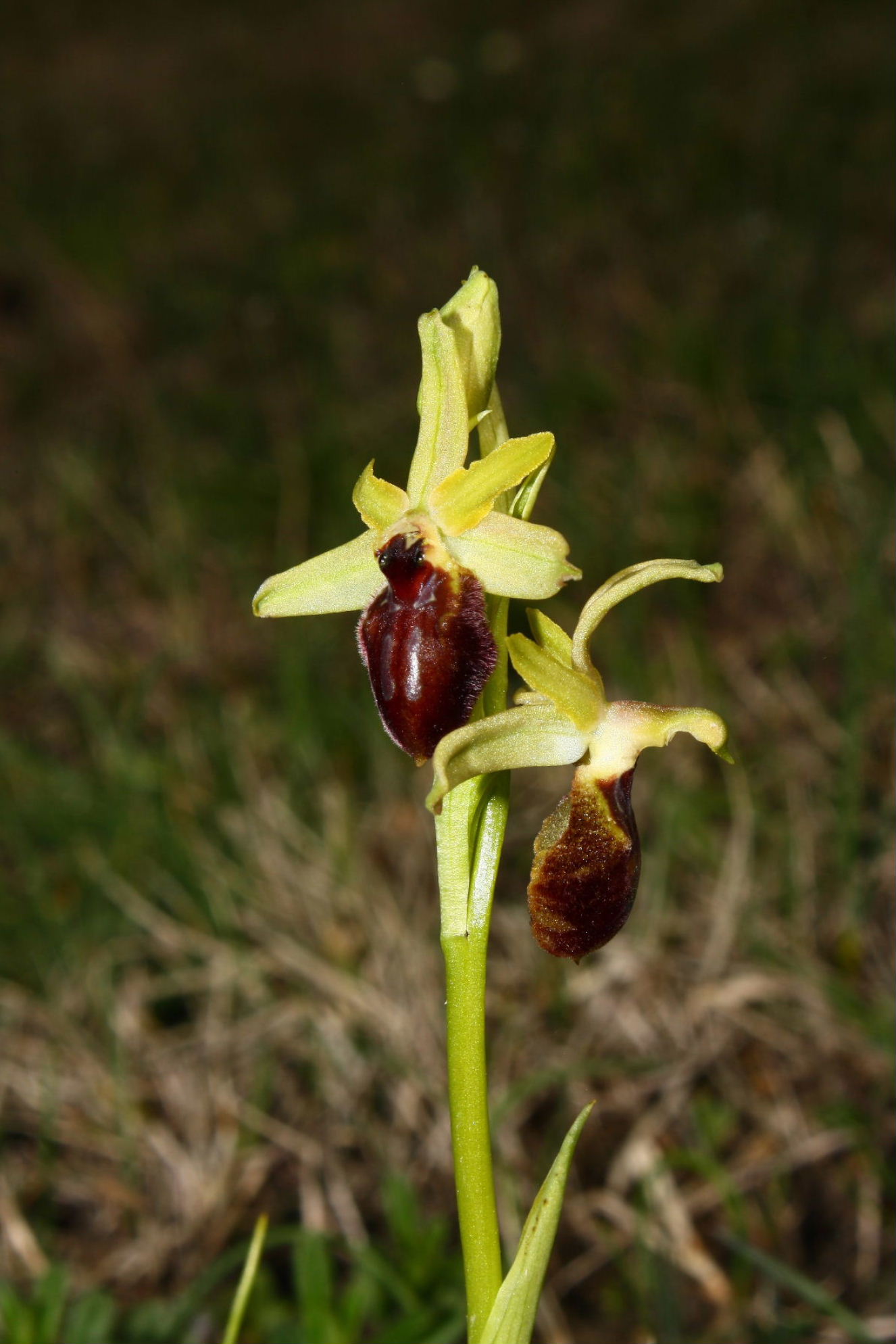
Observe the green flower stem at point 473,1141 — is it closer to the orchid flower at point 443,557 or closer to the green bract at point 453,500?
the orchid flower at point 443,557

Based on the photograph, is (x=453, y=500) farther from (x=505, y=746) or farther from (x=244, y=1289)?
(x=244, y=1289)

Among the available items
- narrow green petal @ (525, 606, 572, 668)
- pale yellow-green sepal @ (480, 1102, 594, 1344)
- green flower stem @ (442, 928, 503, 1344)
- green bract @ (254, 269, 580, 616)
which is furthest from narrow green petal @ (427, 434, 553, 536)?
pale yellow-green sepal @ (480, 1102, 594, 1344)

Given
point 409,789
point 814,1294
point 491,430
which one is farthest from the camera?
point 409,789

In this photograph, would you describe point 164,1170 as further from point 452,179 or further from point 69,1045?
point 452,179

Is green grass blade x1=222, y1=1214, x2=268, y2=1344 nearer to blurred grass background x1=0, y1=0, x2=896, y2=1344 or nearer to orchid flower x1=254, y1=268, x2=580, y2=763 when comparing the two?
blurred grass background x1=0, y1=0, x2=896, y2=1344

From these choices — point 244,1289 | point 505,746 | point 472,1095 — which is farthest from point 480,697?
point 244,1289

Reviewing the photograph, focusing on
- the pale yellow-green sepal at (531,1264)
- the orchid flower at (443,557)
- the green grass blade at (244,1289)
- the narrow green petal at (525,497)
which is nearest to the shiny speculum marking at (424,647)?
the orchid flower at (443,557)
